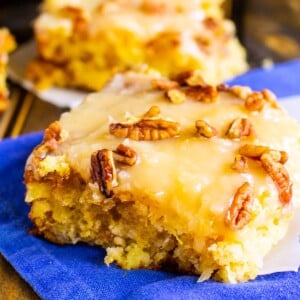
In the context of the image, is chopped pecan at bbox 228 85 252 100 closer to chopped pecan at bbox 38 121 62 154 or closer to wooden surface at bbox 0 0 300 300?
chopped pecan at bbox 38 121 62 154

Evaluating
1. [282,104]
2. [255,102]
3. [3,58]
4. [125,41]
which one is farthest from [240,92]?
[3,58]

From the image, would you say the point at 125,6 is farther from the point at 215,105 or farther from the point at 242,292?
the point at 242,292

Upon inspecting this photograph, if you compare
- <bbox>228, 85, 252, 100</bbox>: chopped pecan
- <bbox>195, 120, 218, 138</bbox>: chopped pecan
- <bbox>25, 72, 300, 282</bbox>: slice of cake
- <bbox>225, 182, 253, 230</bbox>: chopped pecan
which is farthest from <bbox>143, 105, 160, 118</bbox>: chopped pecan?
<bbox>225, 182, 253, 230</bbox>: chopped pecan

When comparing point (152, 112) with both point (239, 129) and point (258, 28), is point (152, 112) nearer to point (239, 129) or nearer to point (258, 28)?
point (239, 129)

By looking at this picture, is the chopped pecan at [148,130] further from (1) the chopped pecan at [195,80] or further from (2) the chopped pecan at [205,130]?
(1) the chopped pecan at [195,80]

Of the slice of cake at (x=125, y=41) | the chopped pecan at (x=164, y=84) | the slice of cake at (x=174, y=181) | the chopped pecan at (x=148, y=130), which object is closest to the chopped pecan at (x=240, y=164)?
the slice of cake at (x=174, y=181)

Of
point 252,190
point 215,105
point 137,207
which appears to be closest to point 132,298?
point 137,207
